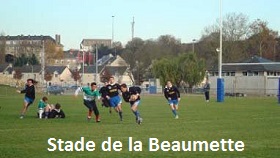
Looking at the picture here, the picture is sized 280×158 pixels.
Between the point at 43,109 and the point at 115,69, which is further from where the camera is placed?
the point at 115,69

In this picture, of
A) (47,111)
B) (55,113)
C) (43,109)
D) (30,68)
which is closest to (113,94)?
(55,113)

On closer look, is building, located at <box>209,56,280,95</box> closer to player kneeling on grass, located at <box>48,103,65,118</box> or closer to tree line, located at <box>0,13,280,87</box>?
tree line, located at <box>0,13,280,87</box>

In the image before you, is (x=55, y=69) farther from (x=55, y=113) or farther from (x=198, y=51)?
(x=55, y=113)

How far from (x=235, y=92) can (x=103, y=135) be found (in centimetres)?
5896

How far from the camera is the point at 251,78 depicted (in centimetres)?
7494

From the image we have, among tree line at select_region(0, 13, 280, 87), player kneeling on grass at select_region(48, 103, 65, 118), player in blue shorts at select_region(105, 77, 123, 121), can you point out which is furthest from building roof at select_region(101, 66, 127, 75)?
player in blue shorts at select_region(105, 77, 123, 121)

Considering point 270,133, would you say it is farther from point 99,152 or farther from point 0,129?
point 0,129

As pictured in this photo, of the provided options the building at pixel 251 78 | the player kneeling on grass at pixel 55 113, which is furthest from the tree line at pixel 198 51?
the player kneeling on grass at pixel 55 113

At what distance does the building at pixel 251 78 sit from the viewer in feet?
232

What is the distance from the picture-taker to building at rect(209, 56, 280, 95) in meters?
70.7

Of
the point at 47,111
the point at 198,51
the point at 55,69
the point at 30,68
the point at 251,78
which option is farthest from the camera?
the point at 55,69

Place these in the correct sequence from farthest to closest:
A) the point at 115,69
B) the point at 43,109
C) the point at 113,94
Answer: the point at 115,69 < the point at 43,109 < the point at 113,94

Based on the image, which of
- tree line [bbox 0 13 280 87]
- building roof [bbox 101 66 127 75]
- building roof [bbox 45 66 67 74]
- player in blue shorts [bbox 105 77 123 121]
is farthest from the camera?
building roof [bbox 45 66 67 74]

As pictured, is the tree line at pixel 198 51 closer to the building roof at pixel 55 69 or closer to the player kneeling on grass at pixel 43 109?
the building roof at pixel 55 69
